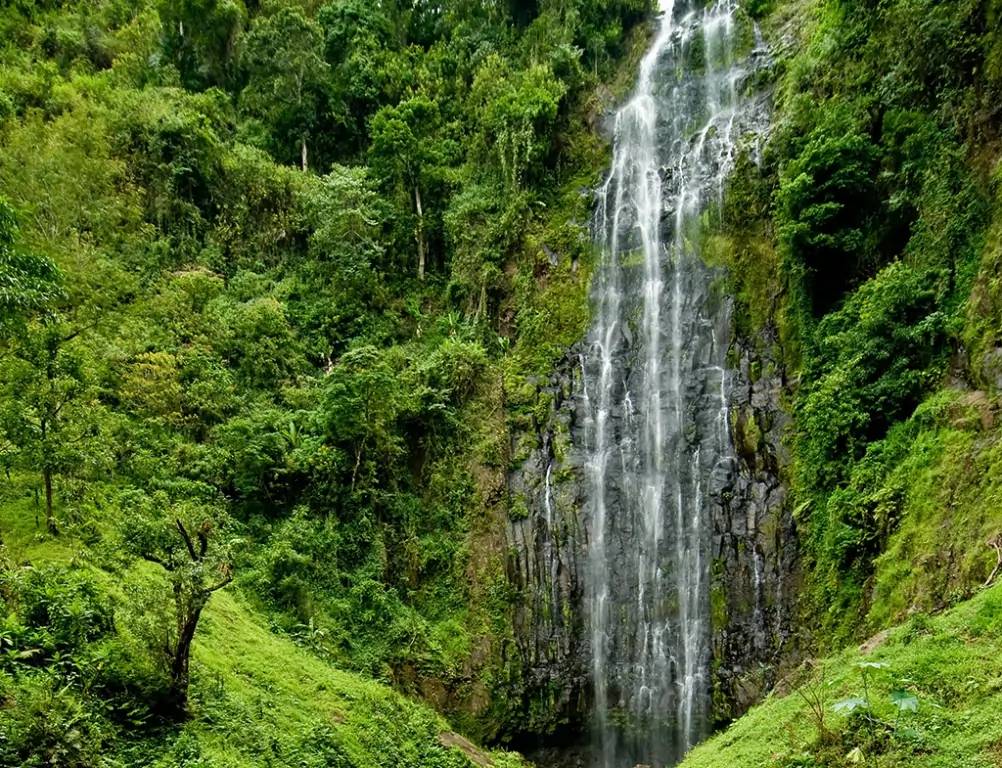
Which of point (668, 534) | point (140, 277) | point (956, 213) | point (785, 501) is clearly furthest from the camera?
point (140, 277)

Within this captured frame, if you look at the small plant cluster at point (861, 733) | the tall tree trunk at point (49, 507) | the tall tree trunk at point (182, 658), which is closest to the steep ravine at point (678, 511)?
the small plant cluster at point (861, 733)

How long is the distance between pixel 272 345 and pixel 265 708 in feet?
32.1

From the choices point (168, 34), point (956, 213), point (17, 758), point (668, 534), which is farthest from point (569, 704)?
point (168, 34)

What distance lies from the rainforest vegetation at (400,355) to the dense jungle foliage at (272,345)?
75 millimetres

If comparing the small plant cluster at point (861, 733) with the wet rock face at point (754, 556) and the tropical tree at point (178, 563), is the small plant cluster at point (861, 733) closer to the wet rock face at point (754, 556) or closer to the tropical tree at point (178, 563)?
the tropical tree at point (178, 563)

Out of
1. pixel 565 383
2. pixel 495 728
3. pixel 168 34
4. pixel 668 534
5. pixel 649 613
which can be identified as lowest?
pixel 495 728

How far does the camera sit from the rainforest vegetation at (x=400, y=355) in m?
8.23

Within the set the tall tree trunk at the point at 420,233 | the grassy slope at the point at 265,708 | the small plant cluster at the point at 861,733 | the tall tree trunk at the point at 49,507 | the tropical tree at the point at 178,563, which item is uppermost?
the tall tree trunk at the point at 420,233

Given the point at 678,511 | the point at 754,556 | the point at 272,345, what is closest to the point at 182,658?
the point at 272,345

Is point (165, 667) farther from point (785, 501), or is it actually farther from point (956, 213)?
point (956, 213)

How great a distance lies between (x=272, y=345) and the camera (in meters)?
17.5

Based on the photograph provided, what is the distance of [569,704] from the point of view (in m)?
14.9

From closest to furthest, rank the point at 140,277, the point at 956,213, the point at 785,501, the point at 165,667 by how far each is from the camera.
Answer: the point at 165,667, the point at 956,213, the point at 785,501, the point at 140,277

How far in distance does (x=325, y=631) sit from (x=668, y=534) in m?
7.60
